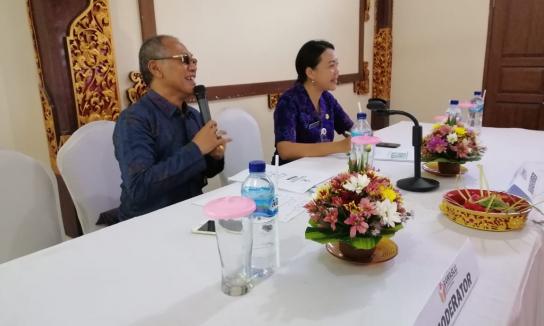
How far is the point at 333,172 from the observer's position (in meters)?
1.54

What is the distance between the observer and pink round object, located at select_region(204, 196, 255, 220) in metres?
0.67

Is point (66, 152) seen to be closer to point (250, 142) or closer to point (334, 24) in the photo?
point (250, 142)

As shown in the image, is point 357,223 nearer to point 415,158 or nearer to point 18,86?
point 415,158

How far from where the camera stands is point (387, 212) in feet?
2.50

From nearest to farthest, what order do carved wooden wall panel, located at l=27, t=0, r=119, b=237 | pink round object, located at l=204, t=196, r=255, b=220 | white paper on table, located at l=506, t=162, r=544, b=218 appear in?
pink round object, located at l=204, t=196, r=255, b=220
white paper on table, located at l=506, t=162, r=544, b=218
carved wooden wall panel, located at l=27, t=0, r=119, b=237

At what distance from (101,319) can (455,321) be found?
614mm

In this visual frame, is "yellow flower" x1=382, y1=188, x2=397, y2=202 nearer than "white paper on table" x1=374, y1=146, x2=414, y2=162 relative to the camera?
Yes

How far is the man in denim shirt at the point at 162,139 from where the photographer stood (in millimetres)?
1339

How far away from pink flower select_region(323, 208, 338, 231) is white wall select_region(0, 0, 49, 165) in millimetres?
1619

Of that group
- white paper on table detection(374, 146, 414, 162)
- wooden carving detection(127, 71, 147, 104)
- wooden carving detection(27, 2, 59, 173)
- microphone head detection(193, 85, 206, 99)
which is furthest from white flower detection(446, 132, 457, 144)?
wooden carving detection(27, 2, 59, 173)

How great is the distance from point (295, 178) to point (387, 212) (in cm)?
72

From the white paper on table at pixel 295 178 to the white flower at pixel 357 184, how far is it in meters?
0.54

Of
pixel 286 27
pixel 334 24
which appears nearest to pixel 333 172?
pixel 286 27

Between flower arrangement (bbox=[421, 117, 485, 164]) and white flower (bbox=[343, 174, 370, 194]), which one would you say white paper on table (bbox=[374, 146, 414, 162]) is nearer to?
flower arrangement (bbox=[421, 117, 485, 164])
